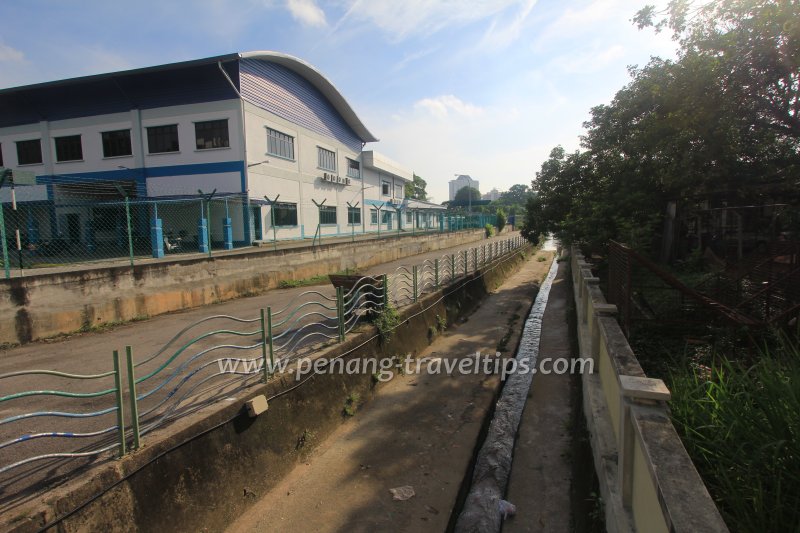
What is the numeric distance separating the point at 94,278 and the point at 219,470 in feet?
19.3

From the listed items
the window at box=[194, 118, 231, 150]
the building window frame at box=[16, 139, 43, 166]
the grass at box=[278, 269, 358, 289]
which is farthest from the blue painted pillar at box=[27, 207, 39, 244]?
the grass at box=[278, 269, 358, 289]

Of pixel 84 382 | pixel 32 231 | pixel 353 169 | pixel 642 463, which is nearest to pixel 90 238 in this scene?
pixel 32 231

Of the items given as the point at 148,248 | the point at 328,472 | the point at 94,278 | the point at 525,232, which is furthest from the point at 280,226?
the point at 328,472

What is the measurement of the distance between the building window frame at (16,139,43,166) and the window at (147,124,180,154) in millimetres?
6811

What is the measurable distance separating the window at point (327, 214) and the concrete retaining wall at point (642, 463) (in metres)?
22.0

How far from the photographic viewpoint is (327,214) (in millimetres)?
25812

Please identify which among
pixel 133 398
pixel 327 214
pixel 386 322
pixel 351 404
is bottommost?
pixel 351 404

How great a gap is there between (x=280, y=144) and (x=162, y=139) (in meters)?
5.26

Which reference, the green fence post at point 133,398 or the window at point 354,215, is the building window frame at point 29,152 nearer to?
the window at point 354,215

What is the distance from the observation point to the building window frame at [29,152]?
2139 centimetres

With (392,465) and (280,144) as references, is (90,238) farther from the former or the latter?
(392,465)

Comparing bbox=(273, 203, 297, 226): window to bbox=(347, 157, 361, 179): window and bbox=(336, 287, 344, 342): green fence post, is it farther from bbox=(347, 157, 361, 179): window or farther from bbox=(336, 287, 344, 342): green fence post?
bbox=(336, 287, 344, 342): green fence post

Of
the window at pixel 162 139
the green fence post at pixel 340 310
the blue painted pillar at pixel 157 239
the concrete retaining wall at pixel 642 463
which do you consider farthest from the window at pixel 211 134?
the concrete retaining wall at pixel 642 463

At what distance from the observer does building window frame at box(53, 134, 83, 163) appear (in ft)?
67.4
